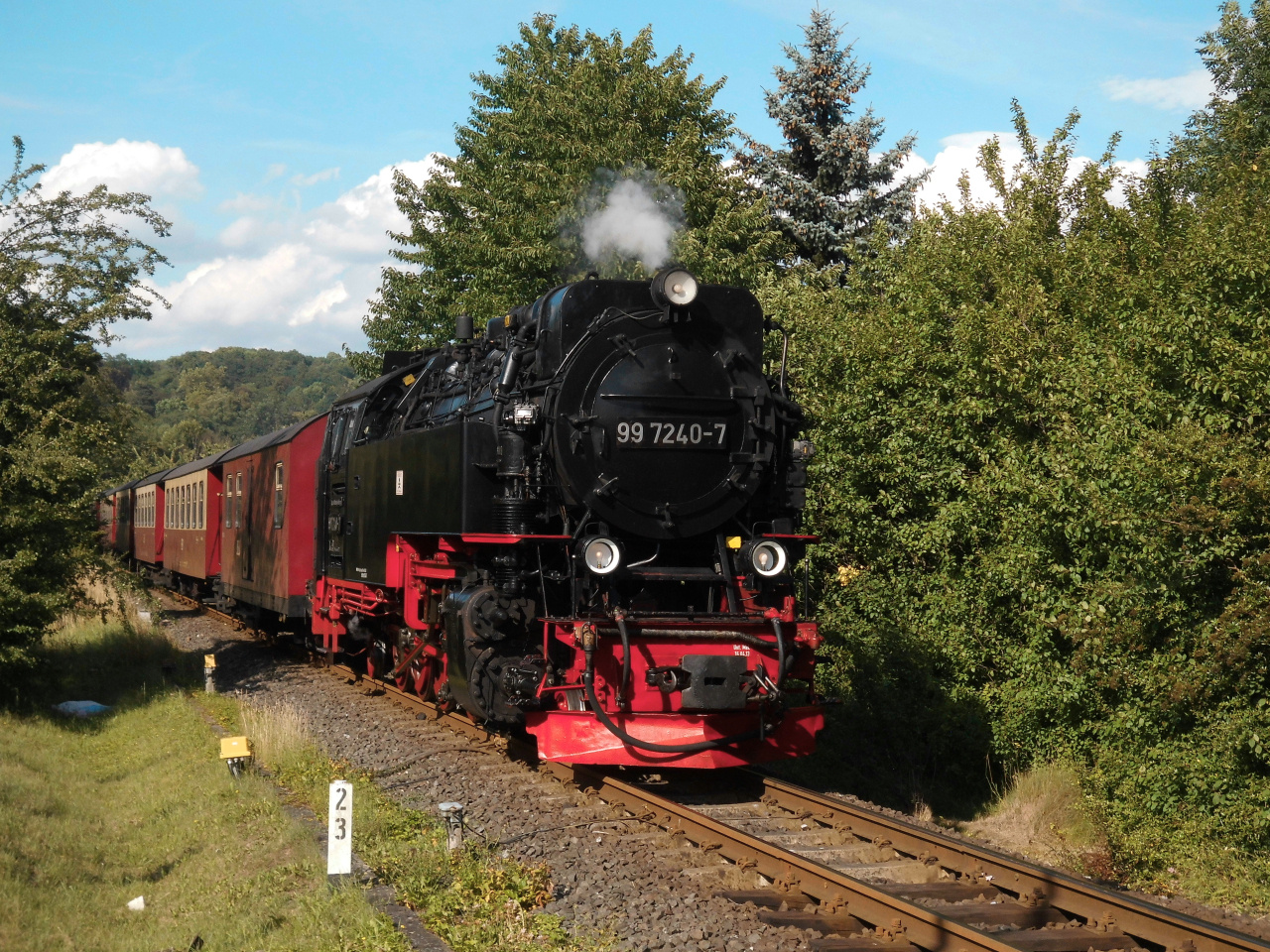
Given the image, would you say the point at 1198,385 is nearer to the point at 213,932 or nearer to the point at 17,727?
the point at 213,932

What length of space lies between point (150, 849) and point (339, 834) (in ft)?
9.69

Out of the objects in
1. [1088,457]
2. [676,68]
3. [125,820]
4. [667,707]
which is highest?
[676,68]

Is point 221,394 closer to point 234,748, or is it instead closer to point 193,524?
point 193,524

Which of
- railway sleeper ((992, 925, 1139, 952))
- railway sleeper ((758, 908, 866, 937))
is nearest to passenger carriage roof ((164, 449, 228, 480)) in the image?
railway sleeper ((758, 908, 866, 937))

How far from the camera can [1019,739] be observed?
9.99 metres

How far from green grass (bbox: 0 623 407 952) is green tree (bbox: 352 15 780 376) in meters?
7.32

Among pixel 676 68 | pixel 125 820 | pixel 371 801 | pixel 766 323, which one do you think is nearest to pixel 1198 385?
pixel 766 323

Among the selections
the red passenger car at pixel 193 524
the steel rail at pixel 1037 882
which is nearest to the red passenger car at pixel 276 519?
the red passenger car at pixel 193 524

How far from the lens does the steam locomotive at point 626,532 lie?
24.3 ft

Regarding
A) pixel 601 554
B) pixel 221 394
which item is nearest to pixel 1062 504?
pixel 601 554

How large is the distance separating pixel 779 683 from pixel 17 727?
27.0 ft

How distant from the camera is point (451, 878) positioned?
5980mm

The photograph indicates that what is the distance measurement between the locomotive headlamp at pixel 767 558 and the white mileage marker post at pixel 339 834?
3322mm

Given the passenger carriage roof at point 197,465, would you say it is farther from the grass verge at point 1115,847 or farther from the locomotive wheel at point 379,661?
the grass verge at point 1115,847
